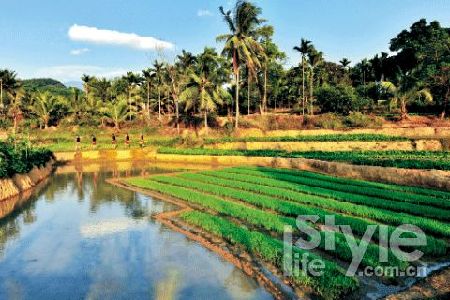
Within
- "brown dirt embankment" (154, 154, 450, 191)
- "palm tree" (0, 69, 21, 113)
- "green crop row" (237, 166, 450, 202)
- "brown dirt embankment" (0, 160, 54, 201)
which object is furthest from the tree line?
"green crop row" (237, 166, 450, 202)

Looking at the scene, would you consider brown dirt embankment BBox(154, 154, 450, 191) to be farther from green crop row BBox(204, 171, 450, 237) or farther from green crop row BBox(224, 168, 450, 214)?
green crop row BBox(204, 171, 450, 237)

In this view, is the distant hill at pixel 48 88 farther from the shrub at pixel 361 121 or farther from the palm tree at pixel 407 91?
the palm tree at pixel 407 91

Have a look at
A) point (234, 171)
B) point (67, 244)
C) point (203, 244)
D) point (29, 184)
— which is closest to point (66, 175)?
point (29, 184)

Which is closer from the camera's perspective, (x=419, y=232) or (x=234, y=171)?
(x=419, y=232)

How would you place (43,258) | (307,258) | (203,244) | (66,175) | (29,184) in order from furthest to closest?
(66,175), (29,184), (203,244), (43,258), (307,258)

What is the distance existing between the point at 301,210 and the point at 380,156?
14587 mm

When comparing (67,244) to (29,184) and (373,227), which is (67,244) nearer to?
(373,227)

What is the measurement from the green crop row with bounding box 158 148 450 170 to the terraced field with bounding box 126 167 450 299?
291cm

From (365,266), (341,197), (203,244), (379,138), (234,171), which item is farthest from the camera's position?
(379,138)

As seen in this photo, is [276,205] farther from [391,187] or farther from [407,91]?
[407,91]

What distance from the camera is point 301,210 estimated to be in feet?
50.8

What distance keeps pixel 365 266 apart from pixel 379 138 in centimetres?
2829

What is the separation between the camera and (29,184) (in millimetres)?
24578

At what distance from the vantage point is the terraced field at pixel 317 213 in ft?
32.7
